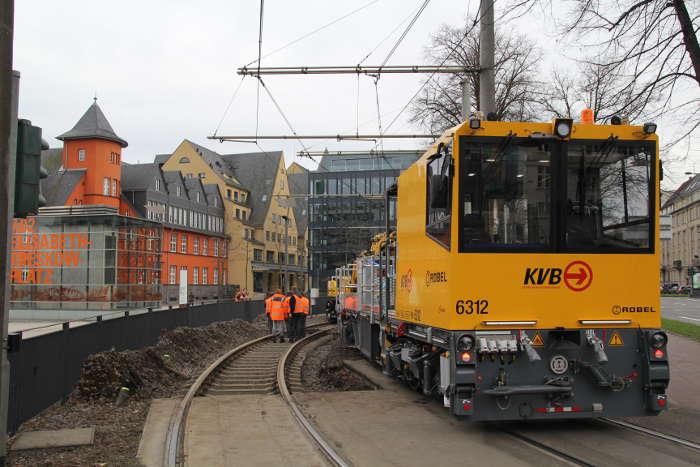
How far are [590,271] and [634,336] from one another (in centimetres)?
88

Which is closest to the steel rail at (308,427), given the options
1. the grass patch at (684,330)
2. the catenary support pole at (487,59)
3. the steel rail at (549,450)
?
the steel rail at (549,450)

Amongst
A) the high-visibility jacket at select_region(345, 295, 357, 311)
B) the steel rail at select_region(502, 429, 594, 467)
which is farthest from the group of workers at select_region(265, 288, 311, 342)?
the steel rail at select_region(502, 429, 594, 467)

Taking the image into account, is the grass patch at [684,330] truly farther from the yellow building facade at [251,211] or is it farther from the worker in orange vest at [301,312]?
the yellow building facade at [251,211]

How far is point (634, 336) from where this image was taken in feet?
24.8

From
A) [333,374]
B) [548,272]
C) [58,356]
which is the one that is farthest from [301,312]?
[548,272]

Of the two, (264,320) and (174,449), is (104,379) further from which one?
(264,320)

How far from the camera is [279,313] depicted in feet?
73.5

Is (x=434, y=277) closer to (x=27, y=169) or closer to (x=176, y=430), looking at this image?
(x=176, y=430)

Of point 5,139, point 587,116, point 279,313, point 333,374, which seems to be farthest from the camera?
point 279,313

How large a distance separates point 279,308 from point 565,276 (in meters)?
15.8

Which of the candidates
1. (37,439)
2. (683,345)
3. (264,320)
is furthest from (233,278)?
(37,439)

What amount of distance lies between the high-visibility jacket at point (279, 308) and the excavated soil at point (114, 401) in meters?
5.23

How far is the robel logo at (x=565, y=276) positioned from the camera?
24.6 ft

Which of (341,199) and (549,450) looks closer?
(549,450)
